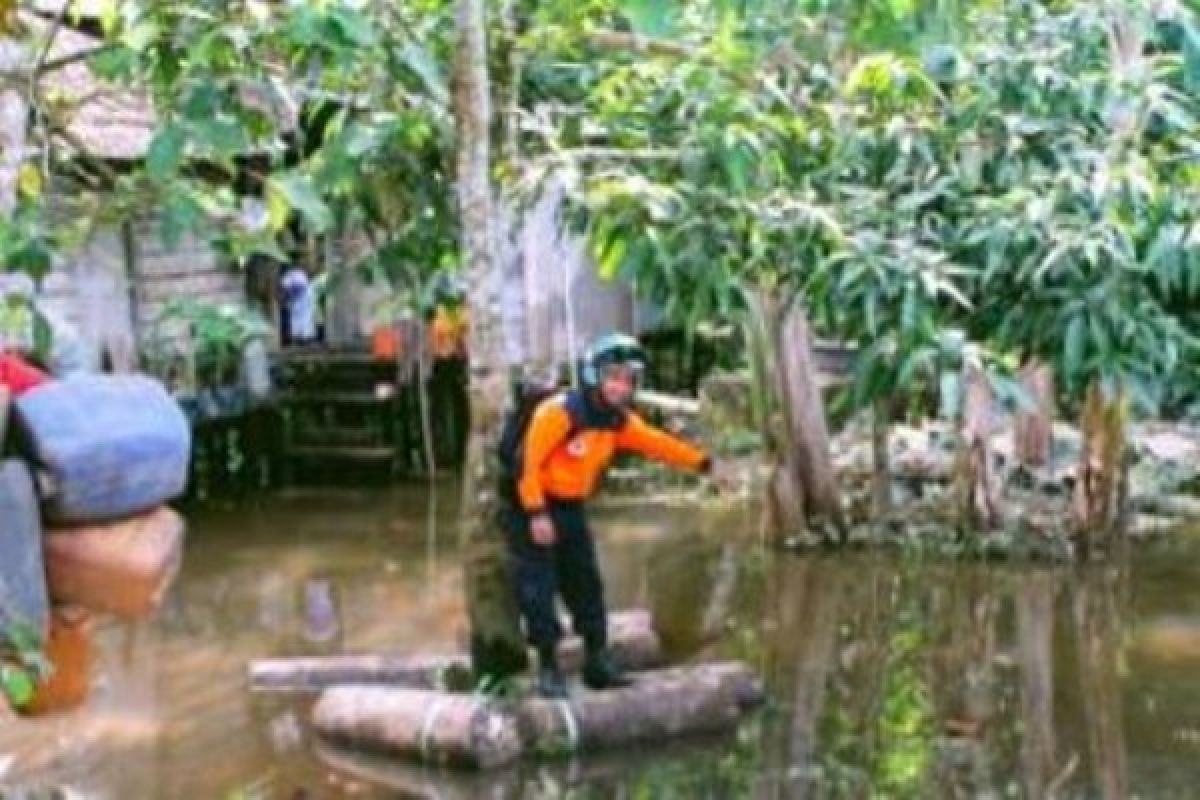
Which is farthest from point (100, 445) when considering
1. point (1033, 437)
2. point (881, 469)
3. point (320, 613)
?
point (1033, 437)

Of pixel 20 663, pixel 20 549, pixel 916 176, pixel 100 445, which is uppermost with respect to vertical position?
pixel 916 176

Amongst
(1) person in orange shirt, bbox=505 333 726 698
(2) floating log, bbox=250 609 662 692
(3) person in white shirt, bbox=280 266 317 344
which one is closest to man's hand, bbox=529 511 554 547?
(1) person in orange shirt, bbox=505 333 726 698

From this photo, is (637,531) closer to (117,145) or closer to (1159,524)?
(1159,524)

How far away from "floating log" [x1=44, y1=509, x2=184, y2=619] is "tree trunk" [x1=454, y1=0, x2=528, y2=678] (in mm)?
3988

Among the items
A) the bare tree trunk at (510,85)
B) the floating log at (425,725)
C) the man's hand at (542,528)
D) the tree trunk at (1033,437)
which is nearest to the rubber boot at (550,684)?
the floating log at (425,725)

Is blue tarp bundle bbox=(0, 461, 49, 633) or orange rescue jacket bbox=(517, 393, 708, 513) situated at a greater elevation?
blue tarp bundle bbox=(0, 461, 49, 633)

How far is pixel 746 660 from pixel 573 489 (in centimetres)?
175

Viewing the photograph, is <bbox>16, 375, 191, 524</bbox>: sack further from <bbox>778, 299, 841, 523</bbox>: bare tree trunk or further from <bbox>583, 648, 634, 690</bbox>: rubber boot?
<bbox>778, 299, 841, 523</bbox>: bare tree trunk

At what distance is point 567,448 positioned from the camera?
23.5 ft

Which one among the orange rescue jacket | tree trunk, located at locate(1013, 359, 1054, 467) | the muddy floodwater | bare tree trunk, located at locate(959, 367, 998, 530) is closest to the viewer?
the muddy floodwater

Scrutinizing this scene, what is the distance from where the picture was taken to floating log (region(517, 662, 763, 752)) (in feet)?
23.4

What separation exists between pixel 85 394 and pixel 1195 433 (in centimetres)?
1178

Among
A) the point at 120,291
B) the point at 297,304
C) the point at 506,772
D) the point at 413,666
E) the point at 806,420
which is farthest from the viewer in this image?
the point at 297,304

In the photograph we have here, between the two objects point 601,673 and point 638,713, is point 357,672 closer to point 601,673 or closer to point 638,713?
point 601,673
